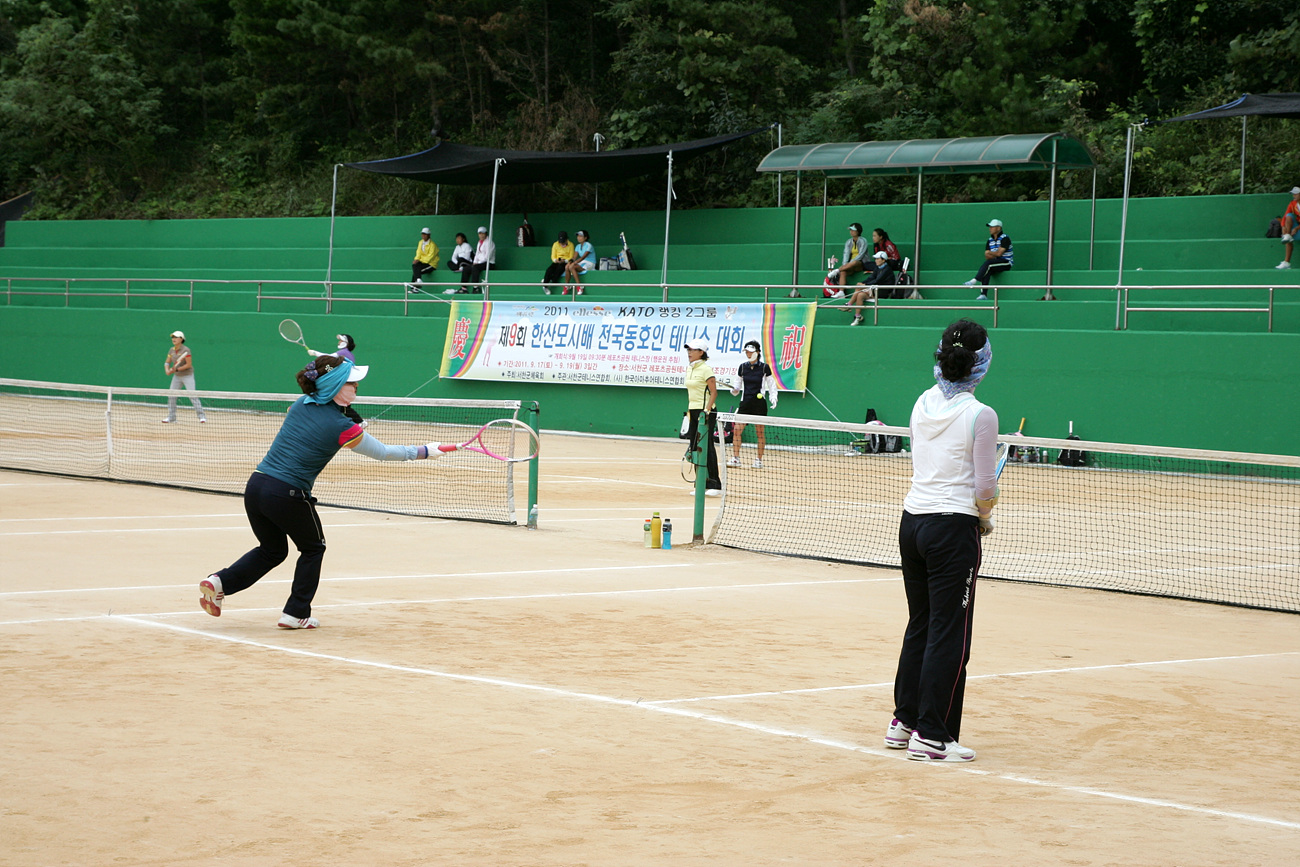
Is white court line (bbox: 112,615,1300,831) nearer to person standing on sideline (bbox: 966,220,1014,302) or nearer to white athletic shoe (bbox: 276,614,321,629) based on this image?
white athletic shoe (bbox: 276,614,321,629)

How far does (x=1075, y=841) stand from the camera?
478cm

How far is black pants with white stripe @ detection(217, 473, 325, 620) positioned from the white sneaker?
406 cm

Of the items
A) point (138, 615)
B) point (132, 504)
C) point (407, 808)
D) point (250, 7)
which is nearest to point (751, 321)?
point (132, 504)

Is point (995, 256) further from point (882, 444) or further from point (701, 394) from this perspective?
point (701, 394)

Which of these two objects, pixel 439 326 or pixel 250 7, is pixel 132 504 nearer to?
pixel 439 326

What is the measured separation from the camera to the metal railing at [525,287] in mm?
21578

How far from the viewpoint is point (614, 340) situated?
86.5 feet

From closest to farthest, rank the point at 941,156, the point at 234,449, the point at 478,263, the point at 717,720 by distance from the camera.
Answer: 1. the point at 717,720
2. the point at 234,449
3. the point at 941,156
4. the point at 478,263

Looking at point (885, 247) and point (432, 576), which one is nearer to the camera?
point (432, 576)

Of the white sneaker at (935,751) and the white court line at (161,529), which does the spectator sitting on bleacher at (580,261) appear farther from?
the white sneaker at (935,751)

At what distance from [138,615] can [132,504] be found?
634cm

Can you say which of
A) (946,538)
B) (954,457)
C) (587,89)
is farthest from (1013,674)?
(587,89)

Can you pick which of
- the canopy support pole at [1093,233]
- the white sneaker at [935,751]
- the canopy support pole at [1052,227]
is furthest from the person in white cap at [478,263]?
the white sneaker at [935,751]

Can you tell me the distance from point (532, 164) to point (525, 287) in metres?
2.62
